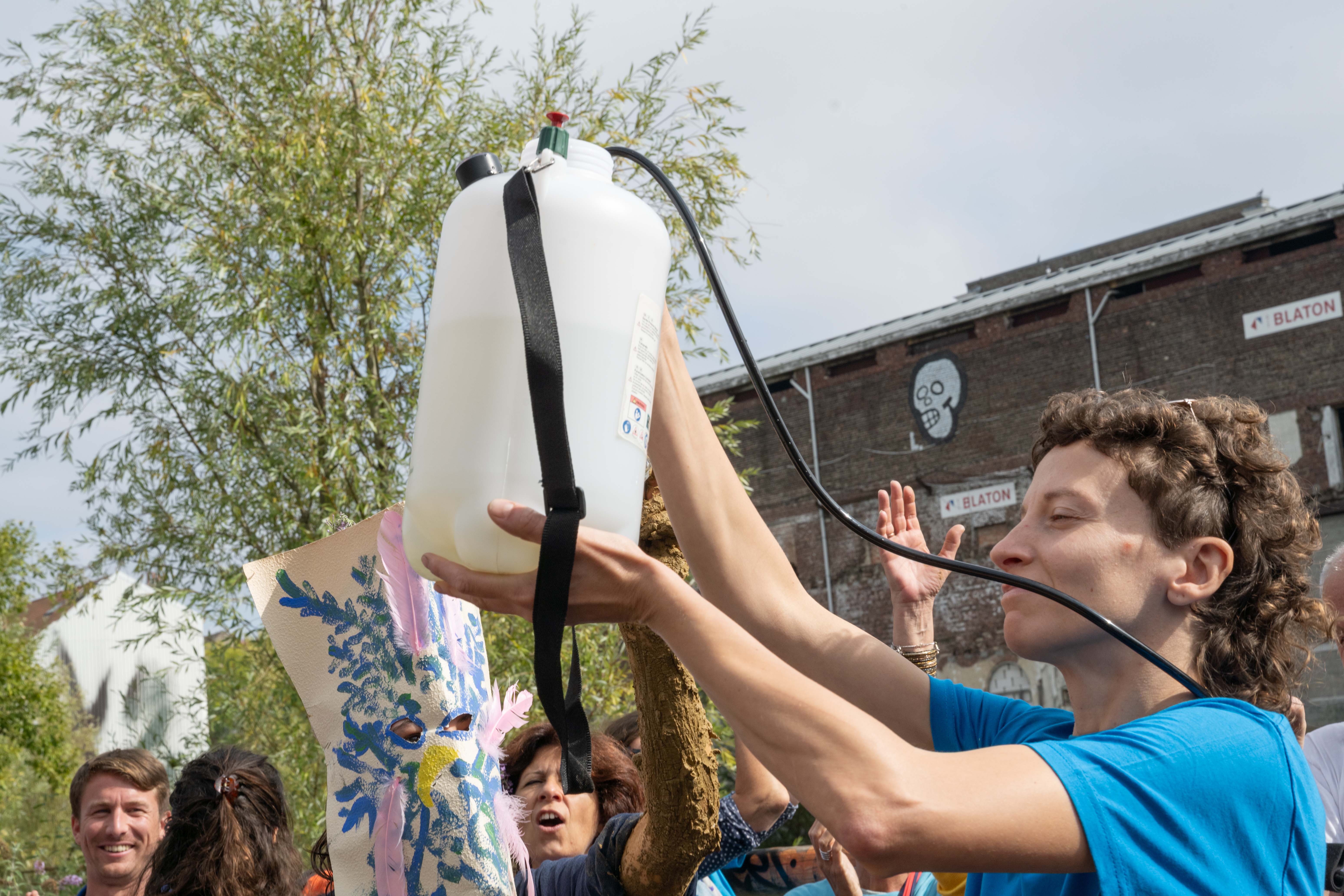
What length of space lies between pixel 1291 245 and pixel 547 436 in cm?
2412

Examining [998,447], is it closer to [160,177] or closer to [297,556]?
[160,177]

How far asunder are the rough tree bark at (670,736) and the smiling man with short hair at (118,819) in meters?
2.42

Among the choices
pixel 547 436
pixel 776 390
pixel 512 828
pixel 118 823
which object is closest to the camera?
pixel 547 436

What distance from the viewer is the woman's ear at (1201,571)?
171 centimetres

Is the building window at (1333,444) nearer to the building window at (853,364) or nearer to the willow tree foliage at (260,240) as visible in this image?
the building window at (853,364)

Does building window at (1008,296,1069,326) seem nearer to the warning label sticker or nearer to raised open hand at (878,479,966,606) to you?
raised open hand at (878,479,966,606)

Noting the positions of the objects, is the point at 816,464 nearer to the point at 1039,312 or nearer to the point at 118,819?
the point at 1039,312

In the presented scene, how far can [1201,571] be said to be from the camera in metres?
1.73

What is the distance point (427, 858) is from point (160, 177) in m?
6.88

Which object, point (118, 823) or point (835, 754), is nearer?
point (835, 754)

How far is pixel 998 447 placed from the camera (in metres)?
24.5

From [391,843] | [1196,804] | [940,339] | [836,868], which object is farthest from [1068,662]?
[940,339]

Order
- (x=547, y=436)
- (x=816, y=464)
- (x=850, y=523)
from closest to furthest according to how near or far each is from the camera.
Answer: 1. (x=547, y=436)
2. (x=850, y=523)
3. (x=816, y=464)

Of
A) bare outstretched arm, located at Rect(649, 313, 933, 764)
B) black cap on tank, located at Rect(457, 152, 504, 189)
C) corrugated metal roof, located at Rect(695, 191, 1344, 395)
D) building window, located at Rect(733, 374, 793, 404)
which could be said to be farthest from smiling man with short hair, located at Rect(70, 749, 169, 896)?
building window, located at Rect(733, 374, 793, 404)
